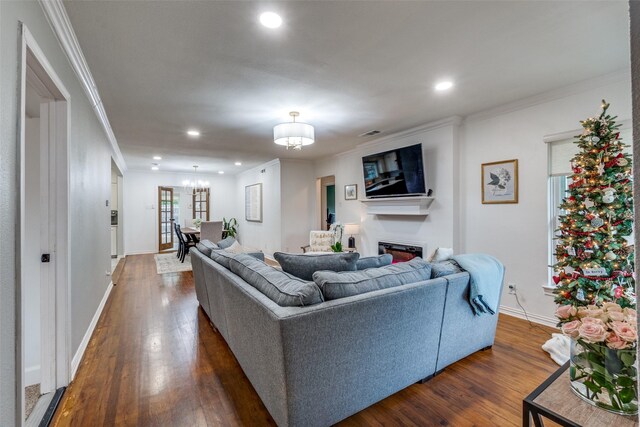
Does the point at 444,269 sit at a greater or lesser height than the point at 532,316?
greater

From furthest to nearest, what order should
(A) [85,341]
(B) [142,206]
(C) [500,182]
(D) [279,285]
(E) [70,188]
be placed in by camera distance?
1. (B) [142,206]
2. (C) [500,182]
3. (A) [85,341]
4. (E) [70,188]
5. (D) [279,285]

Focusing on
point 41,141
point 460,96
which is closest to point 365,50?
point 460,96

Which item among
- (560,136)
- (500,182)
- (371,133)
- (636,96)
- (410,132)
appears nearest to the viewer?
(636,96)

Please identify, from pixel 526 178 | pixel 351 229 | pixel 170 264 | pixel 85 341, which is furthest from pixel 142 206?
pixel 526 178

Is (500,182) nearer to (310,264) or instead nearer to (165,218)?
(310,264)

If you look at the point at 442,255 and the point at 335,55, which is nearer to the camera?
the point at 335,55

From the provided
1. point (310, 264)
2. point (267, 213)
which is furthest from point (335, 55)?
point (267, 213)

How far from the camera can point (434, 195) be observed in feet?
13.9

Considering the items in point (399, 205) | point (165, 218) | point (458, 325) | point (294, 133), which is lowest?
point (458, 325)

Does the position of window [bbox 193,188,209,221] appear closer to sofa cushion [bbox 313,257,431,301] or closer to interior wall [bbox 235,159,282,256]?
interior wall [bbox 235,159,282,256]

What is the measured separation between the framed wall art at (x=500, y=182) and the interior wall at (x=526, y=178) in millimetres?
62

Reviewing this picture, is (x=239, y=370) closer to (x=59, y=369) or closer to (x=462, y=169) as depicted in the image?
(x=59, y=369)

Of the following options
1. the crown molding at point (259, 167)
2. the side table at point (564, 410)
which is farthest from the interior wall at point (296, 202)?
the side table at point (564, 410)

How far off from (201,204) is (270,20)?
27.3 feet
